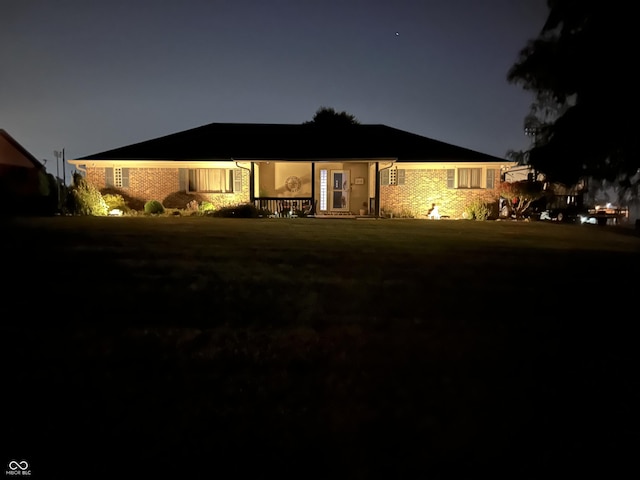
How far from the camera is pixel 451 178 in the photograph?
2253 centimetres

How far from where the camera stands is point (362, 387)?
354 cm

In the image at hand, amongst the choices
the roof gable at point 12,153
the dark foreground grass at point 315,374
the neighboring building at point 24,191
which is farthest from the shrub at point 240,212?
the dark foreground grass at point 315,374

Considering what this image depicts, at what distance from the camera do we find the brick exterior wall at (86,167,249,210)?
22.6 meters

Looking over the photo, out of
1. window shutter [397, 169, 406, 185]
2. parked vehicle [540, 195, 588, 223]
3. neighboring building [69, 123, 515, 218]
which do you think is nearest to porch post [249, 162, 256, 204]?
neighboring building [69, 123, 515, 218]

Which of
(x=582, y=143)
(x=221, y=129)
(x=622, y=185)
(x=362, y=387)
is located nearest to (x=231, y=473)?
(x=362, y=387)

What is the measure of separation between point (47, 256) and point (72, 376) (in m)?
4.88

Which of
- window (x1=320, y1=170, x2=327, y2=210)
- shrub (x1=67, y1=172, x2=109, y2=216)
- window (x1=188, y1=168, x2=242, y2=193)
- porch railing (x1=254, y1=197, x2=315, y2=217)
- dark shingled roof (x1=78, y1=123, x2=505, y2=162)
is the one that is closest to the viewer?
shrub (x1=67, y1=172, x2=109, y2=216)

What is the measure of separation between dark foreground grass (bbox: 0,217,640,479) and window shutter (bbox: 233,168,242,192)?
52.7 ft

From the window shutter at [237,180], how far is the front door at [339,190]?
430 centimetres

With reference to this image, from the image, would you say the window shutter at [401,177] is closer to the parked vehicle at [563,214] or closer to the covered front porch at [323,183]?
the covered front porch at [323,183]

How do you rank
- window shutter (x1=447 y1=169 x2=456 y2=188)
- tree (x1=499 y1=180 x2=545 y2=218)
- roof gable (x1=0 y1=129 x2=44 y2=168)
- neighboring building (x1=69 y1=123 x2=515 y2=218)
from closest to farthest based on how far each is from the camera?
1. tree (x1=499 y1=180 x2=545 y2=218)
2. neighboring building (x1=69 y1=123 x2=515 y2=218)
3. window shutter (x1=447 y1=169 x2=456 y2=188)
4. roof gable (x1=0 y1=129 x2=44 y2=168)

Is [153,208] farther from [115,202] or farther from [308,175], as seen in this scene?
[308,175]

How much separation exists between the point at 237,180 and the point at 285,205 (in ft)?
8.92

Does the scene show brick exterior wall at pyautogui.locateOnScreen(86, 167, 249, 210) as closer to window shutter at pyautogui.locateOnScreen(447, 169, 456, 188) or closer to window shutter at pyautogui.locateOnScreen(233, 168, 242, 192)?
window shutter at pyautogui.locateOnScreen(233, 168, 242, 192)
